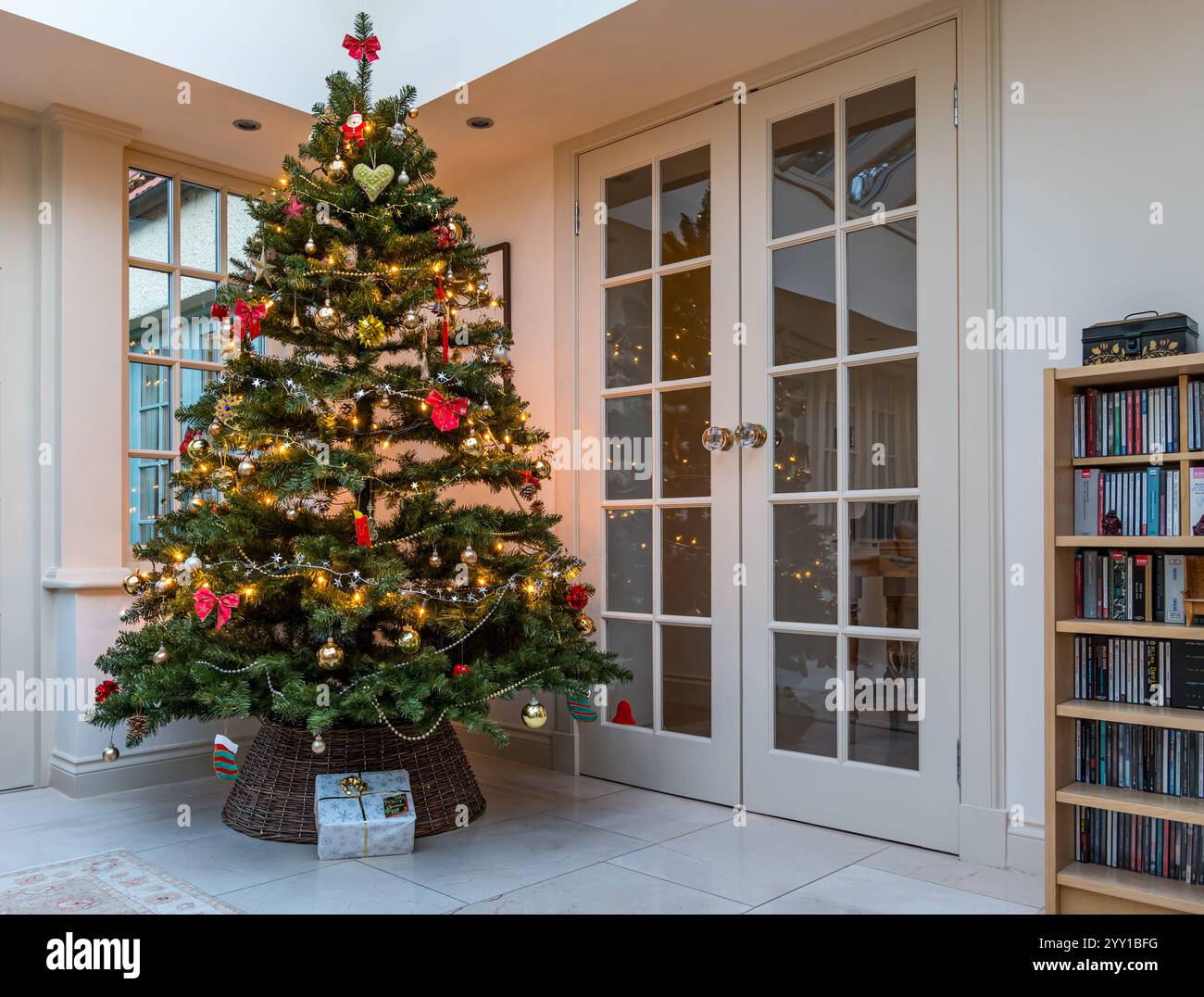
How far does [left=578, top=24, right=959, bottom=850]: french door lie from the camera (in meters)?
2.66

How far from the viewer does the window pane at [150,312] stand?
3.56 meters

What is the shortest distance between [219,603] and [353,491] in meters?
0.46

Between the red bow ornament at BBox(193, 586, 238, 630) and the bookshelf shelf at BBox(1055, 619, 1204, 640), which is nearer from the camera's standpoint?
the bookshelf shelf at BBox(1055, 619, 1204, 640)

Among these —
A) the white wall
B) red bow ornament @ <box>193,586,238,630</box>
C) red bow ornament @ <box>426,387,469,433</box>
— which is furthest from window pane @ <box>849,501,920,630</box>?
red bow ornament @ <box>193,586,238,630</box>

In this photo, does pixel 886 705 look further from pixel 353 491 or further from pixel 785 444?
pixel 353 491

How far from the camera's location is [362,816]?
2.56m

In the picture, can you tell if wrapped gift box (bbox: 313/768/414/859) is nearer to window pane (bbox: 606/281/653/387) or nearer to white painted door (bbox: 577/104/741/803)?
white painted door (bbox: 577/104/741/803)

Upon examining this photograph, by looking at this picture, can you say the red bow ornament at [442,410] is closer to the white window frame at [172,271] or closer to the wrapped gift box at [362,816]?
the wrapped gift box at [362,816]

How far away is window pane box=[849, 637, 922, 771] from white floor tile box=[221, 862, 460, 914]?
1238 mm

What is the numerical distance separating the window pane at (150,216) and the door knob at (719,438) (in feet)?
7.17

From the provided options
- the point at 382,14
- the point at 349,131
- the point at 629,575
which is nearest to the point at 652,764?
the point at 629,575

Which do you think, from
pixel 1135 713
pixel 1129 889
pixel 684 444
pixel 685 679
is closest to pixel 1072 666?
pixel 1135 713

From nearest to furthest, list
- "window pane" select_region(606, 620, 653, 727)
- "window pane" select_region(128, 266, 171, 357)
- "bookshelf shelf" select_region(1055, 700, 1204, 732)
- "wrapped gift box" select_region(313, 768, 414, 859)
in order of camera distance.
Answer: "bookshelf shelf" select_region(1055, 700, 1204, 732)
"wrapped gift box" select_region(313, 768, 414, 859)
"window pane" select_region(606, 620, 653, 727)
"window pane" select_region(128, 266, 171, 357)
